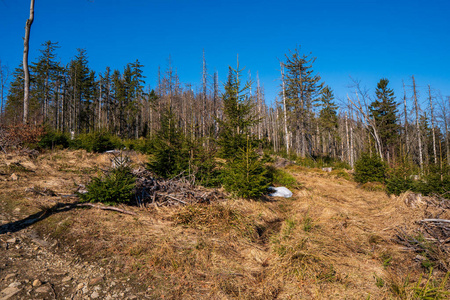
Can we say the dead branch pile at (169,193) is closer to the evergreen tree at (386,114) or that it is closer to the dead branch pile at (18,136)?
the dead branch pile at (18,136)

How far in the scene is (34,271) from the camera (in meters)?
3.25

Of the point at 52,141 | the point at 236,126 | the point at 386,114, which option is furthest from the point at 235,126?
the point at 386,114

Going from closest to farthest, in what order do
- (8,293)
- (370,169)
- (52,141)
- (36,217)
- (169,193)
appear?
(8,293) < (36,217) < (169,193) < (52,141) < (370,169)

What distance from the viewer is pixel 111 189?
5.68 m

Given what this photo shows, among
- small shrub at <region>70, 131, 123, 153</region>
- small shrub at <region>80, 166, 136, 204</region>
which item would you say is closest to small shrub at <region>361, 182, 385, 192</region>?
small shrub at <region>80, 166, 136, 204</region>

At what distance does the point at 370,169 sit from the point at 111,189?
45.1 feet

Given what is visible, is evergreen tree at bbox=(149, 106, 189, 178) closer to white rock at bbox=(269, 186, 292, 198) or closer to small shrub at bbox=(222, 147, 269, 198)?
small shrub at bbox=(222, 147, 269, 198)

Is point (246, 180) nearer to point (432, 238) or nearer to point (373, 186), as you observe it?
point (432, 238)

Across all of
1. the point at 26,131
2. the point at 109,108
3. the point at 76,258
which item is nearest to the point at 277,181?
the point at 76,258

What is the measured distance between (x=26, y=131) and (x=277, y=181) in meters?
13.3

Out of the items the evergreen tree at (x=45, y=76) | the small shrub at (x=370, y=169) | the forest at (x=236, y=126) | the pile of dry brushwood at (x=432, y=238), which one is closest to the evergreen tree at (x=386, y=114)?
the forest at (x=236, y=126)

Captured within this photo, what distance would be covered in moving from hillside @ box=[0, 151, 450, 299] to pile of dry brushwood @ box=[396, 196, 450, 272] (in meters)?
0.06

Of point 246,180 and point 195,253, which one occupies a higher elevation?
point 246,180

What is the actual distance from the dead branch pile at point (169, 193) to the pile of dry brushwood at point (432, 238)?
4742 mm
